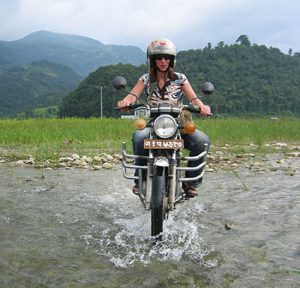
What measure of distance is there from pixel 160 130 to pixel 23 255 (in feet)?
5.27

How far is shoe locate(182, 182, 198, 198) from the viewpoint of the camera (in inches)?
182

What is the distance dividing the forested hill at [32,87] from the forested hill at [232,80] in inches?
1717

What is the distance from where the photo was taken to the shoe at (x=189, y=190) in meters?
4.63

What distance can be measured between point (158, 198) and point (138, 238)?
76cm

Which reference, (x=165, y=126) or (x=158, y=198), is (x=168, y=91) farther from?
(x=158, y=198)

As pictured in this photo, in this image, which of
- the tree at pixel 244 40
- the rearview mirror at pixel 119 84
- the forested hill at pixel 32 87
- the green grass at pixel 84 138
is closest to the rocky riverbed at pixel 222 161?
the green grass at pixel 84 138

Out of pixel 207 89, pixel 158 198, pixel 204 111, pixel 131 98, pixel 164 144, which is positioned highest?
pixel 207 89

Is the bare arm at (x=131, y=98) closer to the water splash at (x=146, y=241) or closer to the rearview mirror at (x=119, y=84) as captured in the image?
the rearview mirror at (x=119, y=84)

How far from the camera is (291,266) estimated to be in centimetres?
342

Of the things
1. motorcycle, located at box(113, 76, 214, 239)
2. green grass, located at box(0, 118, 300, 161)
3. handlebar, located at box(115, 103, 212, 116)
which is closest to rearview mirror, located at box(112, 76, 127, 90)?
handlebar, located at box(115, 103, 212, 116)

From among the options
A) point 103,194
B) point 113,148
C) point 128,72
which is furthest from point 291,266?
point 128,72

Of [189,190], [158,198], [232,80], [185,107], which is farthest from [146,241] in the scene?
[232,80]

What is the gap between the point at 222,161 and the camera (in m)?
9.69

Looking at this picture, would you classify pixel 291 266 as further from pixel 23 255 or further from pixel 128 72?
pixel 128 72
